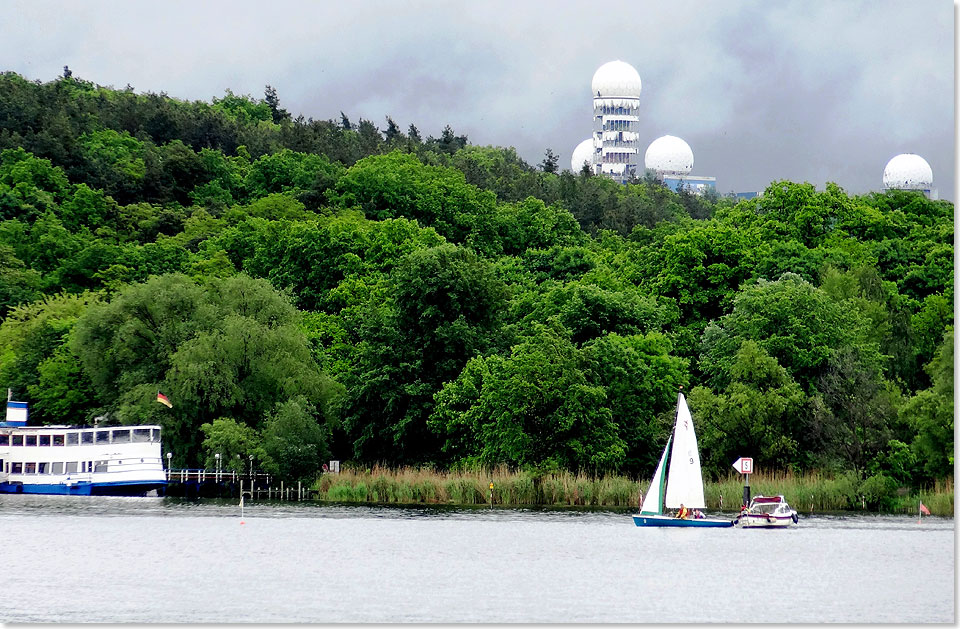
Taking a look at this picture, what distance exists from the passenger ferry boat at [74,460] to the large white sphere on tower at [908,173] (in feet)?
299

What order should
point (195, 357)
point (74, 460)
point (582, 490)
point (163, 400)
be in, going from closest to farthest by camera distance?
1. point (582, 490)
2. point (163, 400)
3. point (195, 357)
4. point (74, 460)

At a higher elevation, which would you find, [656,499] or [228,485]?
[228,485]

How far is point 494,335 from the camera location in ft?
276

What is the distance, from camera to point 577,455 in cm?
7225

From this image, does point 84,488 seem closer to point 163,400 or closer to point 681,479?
point 163,400

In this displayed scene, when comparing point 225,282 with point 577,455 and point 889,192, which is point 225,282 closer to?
point 577,455

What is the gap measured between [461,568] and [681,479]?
15.5m

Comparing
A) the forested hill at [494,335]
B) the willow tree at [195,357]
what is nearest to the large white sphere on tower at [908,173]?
the forested hill at [494,335]

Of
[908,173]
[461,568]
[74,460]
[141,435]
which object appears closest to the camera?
[461,568]

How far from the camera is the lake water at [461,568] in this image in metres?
40.2

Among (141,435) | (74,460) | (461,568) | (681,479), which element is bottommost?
(461,568)

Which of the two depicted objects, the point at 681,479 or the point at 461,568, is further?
the point at 681,479

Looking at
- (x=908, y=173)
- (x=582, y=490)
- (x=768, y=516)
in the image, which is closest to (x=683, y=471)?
(x=768, y=516)

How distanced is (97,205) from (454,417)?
181 feet
